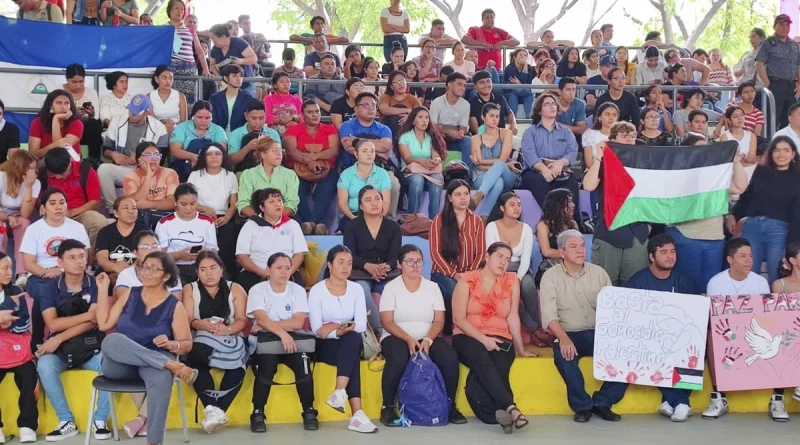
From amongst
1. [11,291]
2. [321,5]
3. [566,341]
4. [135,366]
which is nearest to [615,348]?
[566,341]

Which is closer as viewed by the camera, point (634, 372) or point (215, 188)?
point (634, 372)

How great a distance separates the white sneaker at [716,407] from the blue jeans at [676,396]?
0.49 feet

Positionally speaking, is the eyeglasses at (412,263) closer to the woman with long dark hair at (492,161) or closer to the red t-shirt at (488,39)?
the woman with long dark hair at (492,161)

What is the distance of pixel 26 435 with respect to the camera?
22.5 ft

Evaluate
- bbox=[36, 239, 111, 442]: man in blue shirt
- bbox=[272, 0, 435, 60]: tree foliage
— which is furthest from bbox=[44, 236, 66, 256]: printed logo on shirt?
bbox=[272, 0, 435, 60]: tree foliage

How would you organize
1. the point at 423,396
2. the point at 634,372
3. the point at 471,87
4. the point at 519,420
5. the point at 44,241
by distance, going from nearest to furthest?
1. the point at 519,420
2. the point at 423,396
3. the point at 634,372
4. the point at 44,241
5. the point at 471,87

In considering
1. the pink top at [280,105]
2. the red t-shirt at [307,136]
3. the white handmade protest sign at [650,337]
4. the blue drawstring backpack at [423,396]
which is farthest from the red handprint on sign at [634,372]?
the pink top at [280,105]

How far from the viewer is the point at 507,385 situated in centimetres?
745

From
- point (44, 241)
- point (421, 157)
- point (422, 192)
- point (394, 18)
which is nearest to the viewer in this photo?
point (44, 241)

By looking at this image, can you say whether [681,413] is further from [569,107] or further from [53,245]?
[569,107]

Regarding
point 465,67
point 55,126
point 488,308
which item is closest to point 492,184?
point 488,308

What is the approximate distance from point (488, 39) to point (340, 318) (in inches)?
360

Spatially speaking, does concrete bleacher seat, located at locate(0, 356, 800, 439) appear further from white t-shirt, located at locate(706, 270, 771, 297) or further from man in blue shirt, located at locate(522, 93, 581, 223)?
man in blue shirt, located at locate(522, 93, 581, 223)

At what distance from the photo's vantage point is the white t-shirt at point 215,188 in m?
9.02
